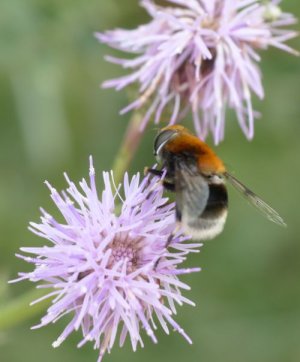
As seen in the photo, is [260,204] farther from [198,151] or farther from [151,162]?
[151,162]

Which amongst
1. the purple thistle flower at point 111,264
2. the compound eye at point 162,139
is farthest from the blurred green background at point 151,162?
the purple thistle flower at point 111,264

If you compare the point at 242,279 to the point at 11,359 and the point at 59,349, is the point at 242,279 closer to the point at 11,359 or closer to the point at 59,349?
the point at 59,349

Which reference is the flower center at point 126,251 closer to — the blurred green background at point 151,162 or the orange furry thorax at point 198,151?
the orange furry thorax at point 198,151

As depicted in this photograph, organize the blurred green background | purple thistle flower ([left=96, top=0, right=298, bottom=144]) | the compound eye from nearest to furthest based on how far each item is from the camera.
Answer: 1. the compound eye
2. purple thistle flower ([left=96, top=0, right=298, bottom=144])
3. the blurred green background

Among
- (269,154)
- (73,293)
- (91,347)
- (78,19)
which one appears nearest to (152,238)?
(73,293)

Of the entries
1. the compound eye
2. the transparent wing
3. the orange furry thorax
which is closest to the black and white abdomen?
the orange furry thorax

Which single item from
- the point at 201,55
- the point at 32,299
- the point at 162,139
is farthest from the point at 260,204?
the point at 32,299

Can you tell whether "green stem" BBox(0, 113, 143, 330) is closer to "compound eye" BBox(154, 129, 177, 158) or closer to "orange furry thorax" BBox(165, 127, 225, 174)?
"compound eye" BBox(154, 129, 177, 158)
